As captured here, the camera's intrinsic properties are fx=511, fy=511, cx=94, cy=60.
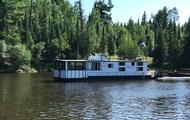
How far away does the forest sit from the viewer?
13800 cm

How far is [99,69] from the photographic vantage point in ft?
312

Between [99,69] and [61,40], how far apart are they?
184 feet

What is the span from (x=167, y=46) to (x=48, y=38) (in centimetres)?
3608

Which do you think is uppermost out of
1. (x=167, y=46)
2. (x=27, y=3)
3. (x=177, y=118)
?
(x=27, y=3)

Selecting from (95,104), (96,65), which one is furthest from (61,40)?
(95,104)

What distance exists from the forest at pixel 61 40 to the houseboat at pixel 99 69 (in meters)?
40.7

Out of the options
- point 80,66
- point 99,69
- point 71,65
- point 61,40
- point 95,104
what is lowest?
point 95,104

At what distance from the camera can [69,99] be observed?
5825cm

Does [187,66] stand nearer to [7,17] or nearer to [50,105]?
[7,17]

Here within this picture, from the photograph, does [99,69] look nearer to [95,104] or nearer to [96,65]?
[96,65]

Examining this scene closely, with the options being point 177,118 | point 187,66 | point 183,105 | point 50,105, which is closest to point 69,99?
point 50,105

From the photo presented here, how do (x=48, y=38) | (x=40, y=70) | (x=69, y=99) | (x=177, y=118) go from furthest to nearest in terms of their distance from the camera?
(x=48, y=38), (x=40, y=70), (x=69, y=99), (x=177, y=118)

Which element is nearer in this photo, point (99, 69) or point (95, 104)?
point (95, 104)

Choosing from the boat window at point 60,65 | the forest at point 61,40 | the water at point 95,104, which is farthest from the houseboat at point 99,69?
the forest at point 61,40
